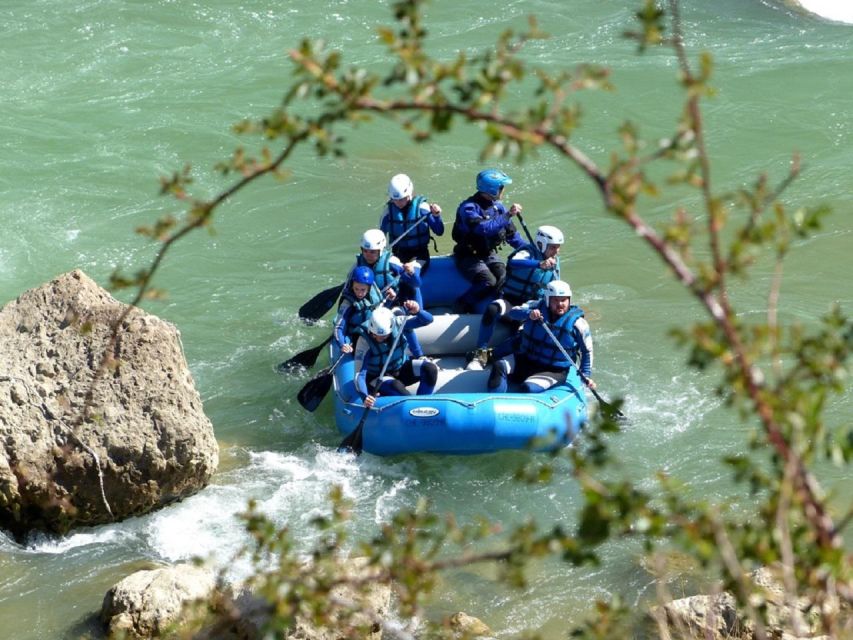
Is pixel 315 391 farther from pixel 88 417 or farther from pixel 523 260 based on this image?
pixel 88 417

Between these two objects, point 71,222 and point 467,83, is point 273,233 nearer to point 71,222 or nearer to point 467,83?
point 71,222

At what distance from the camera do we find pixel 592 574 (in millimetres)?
8062

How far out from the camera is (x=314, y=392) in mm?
9898

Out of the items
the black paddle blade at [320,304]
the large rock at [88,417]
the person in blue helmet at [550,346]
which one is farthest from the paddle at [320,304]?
the large rock at [88,417]

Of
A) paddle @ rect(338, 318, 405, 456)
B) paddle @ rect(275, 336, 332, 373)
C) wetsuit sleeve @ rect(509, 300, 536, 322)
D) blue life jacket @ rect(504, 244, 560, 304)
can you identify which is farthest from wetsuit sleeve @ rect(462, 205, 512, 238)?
paddle @ rect(338, 318, 405, 456)

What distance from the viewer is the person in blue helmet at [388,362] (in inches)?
364

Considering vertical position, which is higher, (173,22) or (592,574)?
(173,22)

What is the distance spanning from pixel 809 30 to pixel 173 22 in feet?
30.8

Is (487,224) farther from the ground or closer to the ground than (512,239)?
farther from the ground

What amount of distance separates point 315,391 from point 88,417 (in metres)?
2.53

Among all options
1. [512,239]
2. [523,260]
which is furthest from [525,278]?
[512,239]

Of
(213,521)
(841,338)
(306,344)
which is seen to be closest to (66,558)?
(213,521)

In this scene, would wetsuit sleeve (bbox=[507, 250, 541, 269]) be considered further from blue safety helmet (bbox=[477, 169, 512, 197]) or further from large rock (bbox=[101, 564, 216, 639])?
large rock (bbox=[101, 564, 216, 639])

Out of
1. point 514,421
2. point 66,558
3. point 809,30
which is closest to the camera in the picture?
point 66,558
